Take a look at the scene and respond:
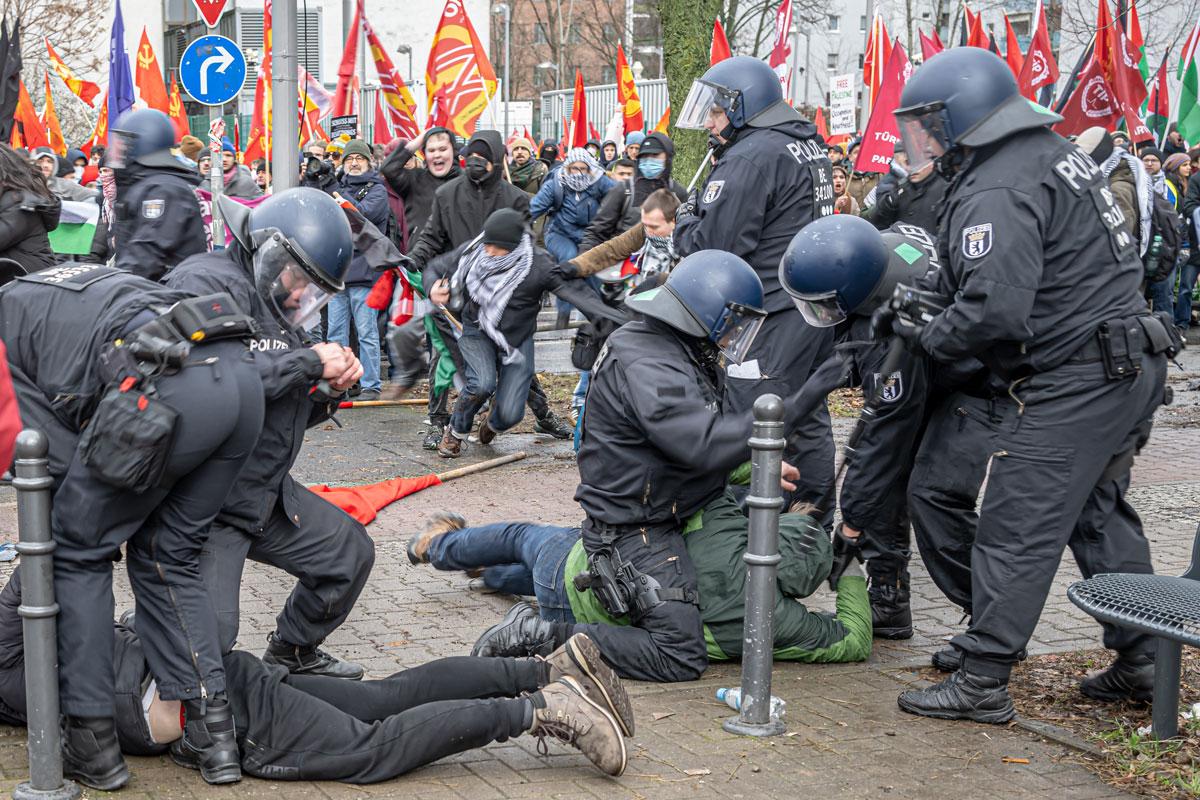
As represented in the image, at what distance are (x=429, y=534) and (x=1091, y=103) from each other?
10.4m

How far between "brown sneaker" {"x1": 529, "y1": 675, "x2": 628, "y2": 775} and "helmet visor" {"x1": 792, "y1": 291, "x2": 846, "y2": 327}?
191 centimetres

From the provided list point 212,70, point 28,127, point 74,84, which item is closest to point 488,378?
point 212,70

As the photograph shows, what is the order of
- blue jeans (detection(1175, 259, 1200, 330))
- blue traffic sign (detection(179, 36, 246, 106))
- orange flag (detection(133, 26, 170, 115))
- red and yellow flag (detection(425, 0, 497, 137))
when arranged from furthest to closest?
1. orange flag (detection(133, 26, 170, 115))
2. blue jeans (detection(1175, 259, 1200, 330))
3. red and yellow flag (detection(425, 0, 497, 137))
4. blue traffic sign (detection(179, 36, 246, 106))

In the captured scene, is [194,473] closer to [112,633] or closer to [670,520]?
[112,633]

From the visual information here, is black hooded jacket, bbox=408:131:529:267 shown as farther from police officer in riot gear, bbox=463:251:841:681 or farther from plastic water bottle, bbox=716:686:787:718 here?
plastic water bottle, bbox=716:686:787:718

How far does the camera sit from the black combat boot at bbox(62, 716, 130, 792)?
4086 mm

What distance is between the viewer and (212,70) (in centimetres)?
1200

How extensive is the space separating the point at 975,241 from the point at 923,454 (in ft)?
3.17

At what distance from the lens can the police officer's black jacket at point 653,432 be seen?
5051 mm

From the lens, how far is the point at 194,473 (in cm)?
409

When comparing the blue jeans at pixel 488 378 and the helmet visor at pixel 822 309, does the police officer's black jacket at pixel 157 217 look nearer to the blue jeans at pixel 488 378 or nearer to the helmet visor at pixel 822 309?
the blue jeans at pixel 488 378

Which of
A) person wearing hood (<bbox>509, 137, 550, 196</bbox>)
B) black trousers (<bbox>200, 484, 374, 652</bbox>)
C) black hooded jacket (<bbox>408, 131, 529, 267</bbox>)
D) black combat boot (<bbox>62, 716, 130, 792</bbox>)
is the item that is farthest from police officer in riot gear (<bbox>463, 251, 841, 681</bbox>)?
person wearing hood (<bbox>509, 137, 550, 196</bbox>)

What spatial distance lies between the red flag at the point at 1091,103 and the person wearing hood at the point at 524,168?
599cm

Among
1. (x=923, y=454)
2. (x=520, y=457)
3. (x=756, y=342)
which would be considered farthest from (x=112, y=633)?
(x=520, y=457)
